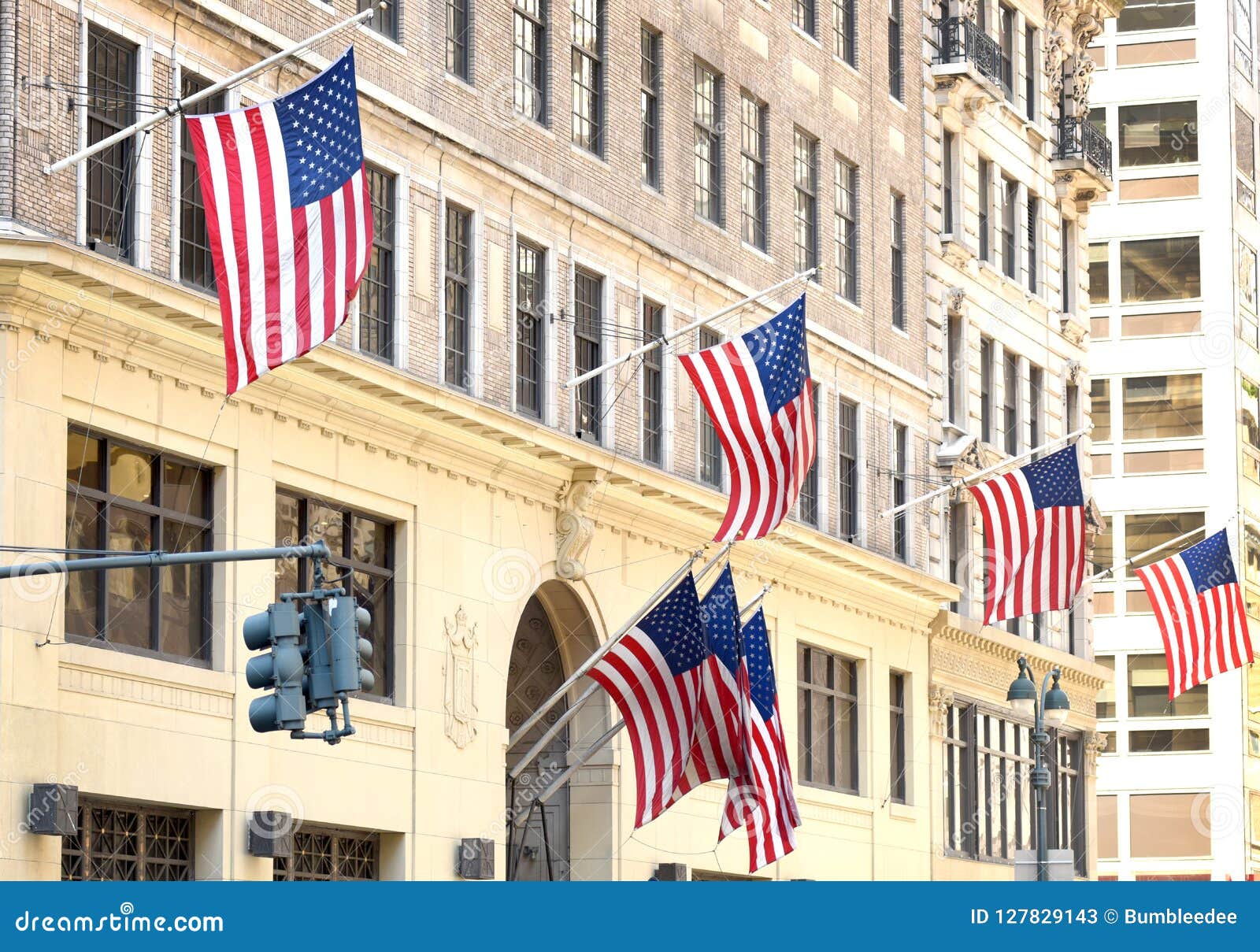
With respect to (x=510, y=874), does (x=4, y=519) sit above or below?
above

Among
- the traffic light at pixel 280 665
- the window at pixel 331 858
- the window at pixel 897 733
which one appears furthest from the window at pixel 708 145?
the traffic light at pixel 280 665

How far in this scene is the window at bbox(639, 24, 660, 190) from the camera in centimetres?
3575

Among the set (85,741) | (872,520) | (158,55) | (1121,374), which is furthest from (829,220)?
(1121,374)

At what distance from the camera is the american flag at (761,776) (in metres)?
30.8

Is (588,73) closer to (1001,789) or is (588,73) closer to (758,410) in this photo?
(758,410)

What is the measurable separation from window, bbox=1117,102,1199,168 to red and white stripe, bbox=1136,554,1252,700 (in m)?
36.2

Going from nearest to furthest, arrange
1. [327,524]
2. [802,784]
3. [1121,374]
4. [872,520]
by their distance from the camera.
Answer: [327,524] < [802,784] < [872,520] < [1121,374]

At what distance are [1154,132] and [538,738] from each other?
43467mm

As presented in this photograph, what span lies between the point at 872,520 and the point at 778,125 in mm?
6996

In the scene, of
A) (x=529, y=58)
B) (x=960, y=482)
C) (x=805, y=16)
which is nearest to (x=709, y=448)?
(x=529, y=58)

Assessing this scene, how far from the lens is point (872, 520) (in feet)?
138

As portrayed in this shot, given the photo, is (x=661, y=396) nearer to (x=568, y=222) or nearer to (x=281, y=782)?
(x=568, y=222)

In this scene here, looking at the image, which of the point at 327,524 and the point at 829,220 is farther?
the point at 829,220

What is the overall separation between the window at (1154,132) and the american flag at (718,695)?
45282mm
